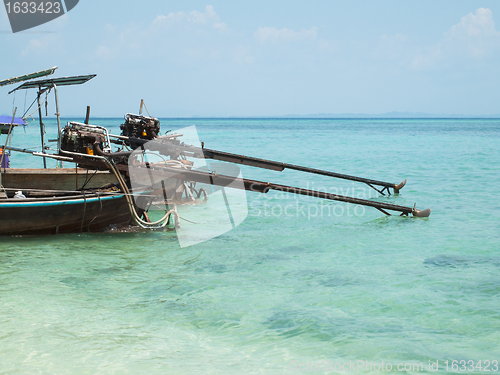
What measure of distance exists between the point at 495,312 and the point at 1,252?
7.06 metres

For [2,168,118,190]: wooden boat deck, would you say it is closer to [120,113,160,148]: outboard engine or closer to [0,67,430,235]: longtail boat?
[0,67,430,235]: longtail boat

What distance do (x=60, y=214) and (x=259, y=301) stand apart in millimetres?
4174

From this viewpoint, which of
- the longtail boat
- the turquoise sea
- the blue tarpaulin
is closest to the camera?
the turquoise sea

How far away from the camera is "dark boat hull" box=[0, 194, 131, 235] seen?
7453 millimetres

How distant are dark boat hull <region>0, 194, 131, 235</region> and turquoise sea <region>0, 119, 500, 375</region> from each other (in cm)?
20

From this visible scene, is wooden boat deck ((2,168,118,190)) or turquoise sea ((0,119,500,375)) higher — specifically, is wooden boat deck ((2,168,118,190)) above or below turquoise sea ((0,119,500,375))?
above

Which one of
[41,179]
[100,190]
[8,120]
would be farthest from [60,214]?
[8,120]

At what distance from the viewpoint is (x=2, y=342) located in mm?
4406

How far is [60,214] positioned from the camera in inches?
308

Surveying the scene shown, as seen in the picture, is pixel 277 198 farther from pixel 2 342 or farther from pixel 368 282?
pixel 2 342
